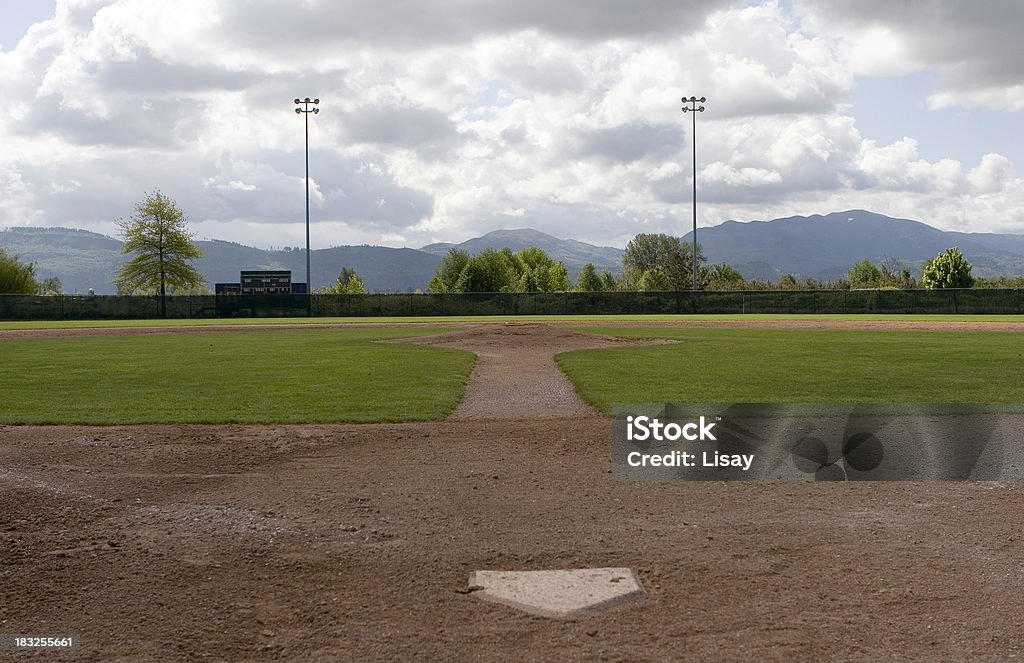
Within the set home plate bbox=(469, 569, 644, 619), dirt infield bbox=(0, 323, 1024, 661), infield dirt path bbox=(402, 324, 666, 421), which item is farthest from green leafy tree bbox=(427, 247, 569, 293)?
home plate bbox=(469, 569, 644, 619)

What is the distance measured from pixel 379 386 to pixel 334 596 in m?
9.71

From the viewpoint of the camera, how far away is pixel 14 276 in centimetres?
8006

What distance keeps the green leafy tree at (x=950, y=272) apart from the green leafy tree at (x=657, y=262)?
27504 mm

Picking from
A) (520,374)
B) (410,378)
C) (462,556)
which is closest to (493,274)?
(520,374)

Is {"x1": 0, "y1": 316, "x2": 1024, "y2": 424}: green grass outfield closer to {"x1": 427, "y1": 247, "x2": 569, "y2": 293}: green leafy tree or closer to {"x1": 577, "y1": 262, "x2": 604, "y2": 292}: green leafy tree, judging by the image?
{"x1": 427, "y1": 247, "x2": 569, "y2": 293}: green leafy tree

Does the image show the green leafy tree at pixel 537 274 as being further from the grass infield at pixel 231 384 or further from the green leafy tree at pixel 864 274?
the grass infield at pixel 231 384

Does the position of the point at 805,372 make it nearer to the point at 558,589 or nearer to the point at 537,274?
the point at 558,589

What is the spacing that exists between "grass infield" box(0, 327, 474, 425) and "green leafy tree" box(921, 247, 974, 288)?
75.4m

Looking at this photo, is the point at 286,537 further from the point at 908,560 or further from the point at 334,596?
the point at 908,560

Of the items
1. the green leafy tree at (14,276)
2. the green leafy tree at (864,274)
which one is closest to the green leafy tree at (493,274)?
the green leafy tree at (864,274)

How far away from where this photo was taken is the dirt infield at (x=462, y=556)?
404 centimetres

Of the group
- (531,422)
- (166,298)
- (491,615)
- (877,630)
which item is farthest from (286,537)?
(166,298)

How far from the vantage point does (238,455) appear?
8.52 m

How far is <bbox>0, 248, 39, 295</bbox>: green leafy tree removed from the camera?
78.8 metres
